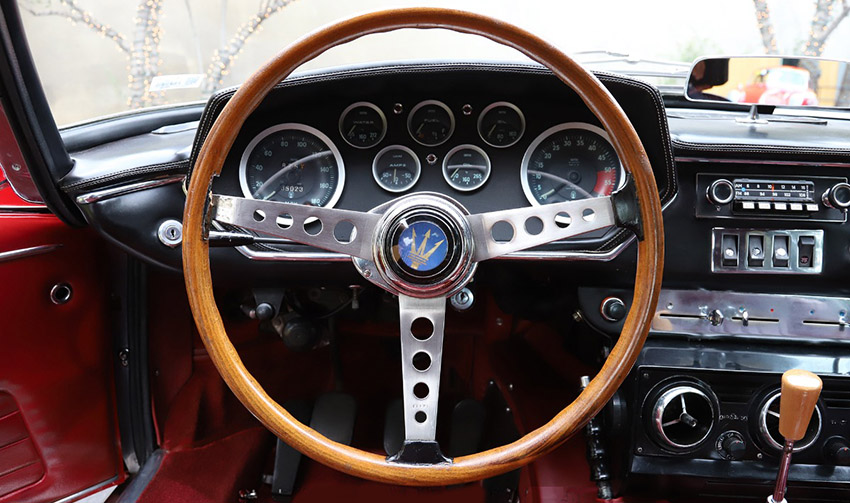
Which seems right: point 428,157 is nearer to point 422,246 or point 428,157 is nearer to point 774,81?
point 422,246

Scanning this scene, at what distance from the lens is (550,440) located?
110 centimetres

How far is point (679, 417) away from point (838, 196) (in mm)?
686

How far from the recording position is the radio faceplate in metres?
1.61

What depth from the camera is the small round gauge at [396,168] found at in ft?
5.37

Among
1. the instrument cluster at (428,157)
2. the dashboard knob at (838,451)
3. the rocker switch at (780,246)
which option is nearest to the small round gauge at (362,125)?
the instrument cluster at (428,157)

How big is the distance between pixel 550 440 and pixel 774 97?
1252 mm

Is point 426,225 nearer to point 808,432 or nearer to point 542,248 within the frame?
point 542,248

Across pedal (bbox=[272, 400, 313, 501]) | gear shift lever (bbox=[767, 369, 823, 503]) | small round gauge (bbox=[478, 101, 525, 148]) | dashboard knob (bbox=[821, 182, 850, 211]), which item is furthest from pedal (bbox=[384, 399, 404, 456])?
dashboard knob (bbox=[821, 182, 850, 211])

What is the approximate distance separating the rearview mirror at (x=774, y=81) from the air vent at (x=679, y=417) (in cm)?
79

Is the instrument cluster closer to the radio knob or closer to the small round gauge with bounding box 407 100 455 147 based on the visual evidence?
the small round gauge with bounding box 407 100 455 147

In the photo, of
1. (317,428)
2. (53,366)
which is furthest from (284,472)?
(53,366)

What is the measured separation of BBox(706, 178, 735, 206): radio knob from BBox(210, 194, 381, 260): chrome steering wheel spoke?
0.91 metres

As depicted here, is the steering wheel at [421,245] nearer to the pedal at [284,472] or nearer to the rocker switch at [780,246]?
the rocker switch at [780,246]

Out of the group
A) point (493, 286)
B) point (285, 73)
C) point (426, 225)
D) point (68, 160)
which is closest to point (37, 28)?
point (68, 160)
